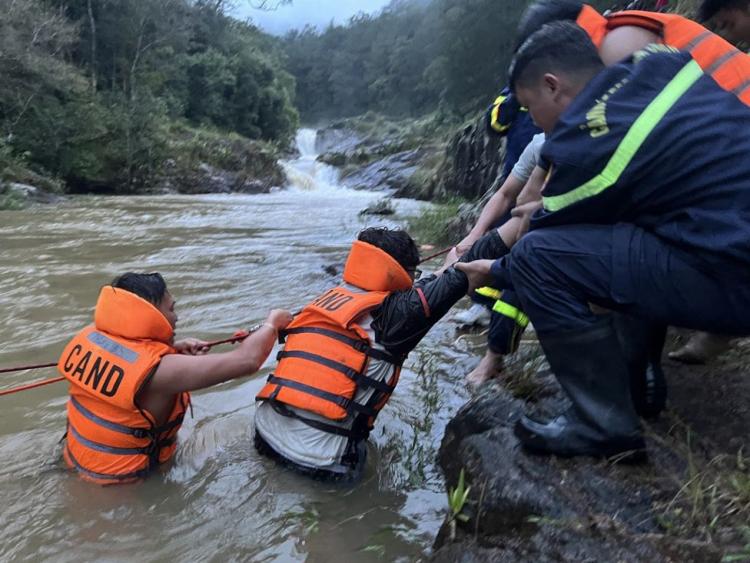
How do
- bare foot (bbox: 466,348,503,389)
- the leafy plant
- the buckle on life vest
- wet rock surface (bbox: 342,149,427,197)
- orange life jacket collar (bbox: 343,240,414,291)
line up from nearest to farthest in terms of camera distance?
the leafy plant
the buckle on life vest
orange life jacket collar (bbox: 343,240,414,291)
bare foot (bbox: 466,348,503,389)
wet rock surface (bbox: 342,149,427,197)

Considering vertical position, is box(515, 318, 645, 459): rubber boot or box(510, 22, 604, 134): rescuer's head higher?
box(510, 22, 604, 134): rescuer's head

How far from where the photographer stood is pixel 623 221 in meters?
1.92

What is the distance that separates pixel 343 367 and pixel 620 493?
125 cm

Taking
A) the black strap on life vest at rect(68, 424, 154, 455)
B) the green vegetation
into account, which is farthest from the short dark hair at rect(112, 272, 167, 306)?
the green vegetation

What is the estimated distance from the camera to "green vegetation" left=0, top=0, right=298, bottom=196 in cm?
1895

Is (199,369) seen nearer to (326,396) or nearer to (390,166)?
(326,396)

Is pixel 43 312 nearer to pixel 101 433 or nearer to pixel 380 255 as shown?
pixel 101 433

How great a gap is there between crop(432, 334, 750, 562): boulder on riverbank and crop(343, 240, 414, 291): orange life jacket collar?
789 millimetres

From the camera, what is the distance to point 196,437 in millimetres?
3180

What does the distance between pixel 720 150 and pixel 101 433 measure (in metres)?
2.57

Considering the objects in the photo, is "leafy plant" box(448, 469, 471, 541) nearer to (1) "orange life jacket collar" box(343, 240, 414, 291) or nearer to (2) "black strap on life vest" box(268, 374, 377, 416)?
(2) "black strap on life vest" box(268, 374, 377, 416)

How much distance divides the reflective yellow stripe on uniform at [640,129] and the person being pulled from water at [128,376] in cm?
160

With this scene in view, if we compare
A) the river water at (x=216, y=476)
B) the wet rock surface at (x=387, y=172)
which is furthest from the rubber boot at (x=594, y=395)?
the wet rock surface at (x=387, y=172)

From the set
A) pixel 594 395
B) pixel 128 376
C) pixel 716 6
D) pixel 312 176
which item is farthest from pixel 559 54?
pixel 312 176
